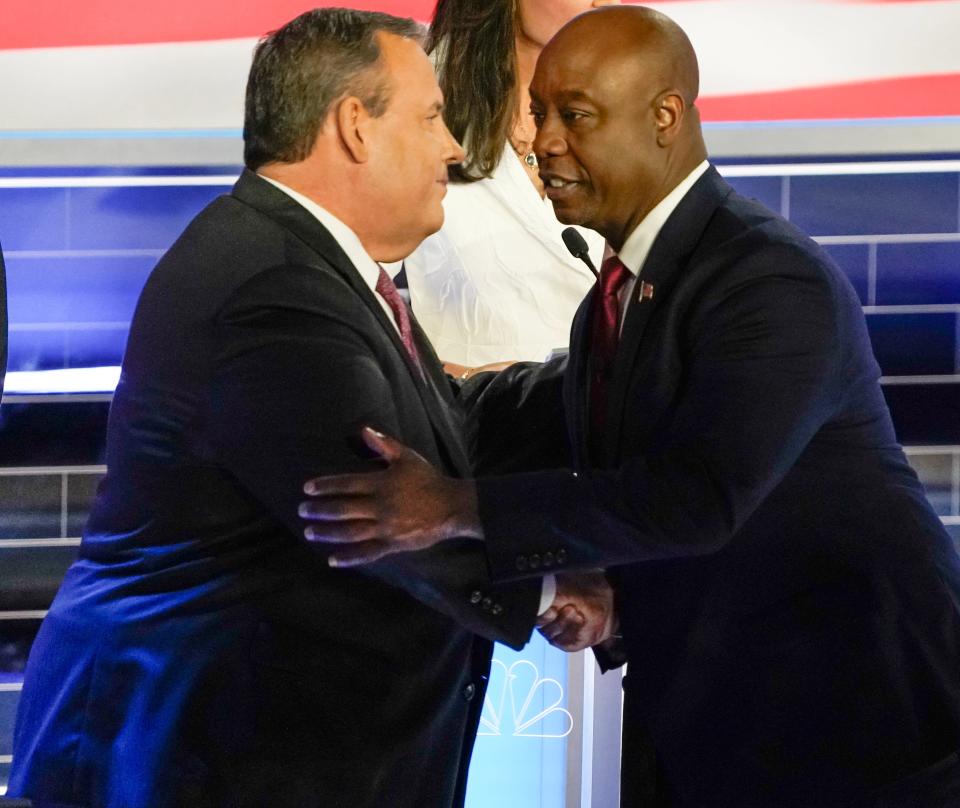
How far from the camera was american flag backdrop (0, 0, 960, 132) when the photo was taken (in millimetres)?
3113

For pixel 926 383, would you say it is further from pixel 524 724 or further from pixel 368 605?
pixel 368 605

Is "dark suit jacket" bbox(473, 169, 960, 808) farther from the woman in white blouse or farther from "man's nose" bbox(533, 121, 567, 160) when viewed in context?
the woman in white blouse

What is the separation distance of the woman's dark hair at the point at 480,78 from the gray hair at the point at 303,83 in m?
0.94

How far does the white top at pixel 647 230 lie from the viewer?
1.94 metres

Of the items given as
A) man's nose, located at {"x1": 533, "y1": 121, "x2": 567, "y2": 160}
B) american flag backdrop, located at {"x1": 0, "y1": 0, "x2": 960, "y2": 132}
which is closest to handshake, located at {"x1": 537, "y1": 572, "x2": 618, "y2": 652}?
man's nose, located at {"x1": 533, "y1": 121, "x2": 567, "y2": 160}

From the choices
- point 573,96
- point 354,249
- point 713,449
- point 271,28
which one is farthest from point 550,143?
point 271,28

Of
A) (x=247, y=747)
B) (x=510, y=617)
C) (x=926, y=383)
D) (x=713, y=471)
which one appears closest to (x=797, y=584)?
(x=713, y=471)

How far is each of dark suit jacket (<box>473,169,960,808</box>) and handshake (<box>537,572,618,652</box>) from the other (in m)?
0.10

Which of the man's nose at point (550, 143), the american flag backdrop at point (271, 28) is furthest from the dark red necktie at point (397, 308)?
the american flag backdrop at point (271, 28)

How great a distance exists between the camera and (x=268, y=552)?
72.8 inches

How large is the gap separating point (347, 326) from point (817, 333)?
0.55 meters

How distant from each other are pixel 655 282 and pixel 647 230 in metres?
0.10

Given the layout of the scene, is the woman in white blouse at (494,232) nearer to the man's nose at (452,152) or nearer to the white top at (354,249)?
the man's nose at (452,152)

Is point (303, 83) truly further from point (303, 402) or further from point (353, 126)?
point (303, 402)
